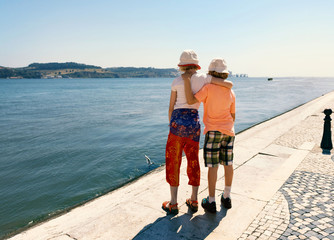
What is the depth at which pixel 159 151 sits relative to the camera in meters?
10.4

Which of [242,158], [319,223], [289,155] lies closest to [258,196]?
[319,223]

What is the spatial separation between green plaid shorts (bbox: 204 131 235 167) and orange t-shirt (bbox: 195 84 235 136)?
0.07 metres

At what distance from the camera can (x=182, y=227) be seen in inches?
125

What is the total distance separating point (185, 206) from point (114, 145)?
27.5 ft

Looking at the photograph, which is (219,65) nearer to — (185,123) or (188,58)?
(188,58)

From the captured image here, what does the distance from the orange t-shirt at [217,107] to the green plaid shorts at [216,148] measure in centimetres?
7

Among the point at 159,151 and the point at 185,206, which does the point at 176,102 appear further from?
the point at 159,151

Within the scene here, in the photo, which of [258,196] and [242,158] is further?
[242,158]

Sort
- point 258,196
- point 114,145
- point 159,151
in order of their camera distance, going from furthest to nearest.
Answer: point 114,145 < point 159,151 < point 258,196

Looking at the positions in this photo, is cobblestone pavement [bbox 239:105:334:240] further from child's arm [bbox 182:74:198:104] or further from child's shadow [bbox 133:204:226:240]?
child's arm [bbox 182:74:198:104]

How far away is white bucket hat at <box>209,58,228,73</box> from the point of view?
125 inches

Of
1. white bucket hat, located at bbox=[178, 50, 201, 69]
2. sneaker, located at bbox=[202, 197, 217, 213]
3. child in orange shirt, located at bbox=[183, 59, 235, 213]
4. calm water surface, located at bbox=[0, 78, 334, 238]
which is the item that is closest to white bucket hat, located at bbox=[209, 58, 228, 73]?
child in orange shirt, located at bbox=[183, 59, 235, 213]

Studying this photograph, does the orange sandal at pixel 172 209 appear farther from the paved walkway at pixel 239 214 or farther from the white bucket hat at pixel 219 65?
the white bucket hat at pixel 219 65

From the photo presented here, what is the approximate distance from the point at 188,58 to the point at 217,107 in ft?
2.46
